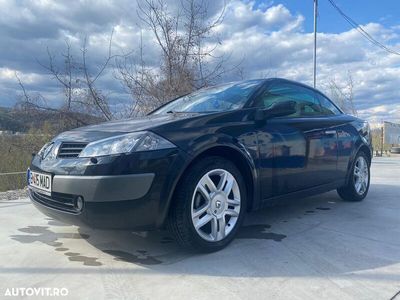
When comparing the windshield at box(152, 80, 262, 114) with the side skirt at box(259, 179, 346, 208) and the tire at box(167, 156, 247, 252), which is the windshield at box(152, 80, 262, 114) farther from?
the side skirt at box(259, 179, 346, 208)

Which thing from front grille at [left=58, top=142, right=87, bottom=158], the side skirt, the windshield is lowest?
the side skirt

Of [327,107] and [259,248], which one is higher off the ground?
[327,107]

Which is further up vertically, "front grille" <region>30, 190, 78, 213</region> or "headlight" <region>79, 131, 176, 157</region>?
"headlight" <region>79, 131, 176, 157</region>

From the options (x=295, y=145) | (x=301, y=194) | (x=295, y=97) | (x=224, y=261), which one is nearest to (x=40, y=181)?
(x=224, y=261)

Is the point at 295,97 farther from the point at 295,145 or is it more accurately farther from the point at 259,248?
the point at 259,248

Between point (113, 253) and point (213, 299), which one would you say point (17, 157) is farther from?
point (213, 299)

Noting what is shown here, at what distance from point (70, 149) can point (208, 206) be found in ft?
3.91

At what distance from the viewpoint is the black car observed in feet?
8.89

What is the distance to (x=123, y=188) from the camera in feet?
8.78

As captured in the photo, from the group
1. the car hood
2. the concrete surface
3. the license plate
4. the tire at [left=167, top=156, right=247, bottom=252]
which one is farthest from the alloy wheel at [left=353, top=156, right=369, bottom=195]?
the license plate

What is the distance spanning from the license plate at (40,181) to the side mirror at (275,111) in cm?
185

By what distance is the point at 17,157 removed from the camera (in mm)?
11156

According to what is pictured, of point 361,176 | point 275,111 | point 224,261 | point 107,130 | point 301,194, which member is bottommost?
point 224,261

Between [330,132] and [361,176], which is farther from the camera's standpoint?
[361,176]
